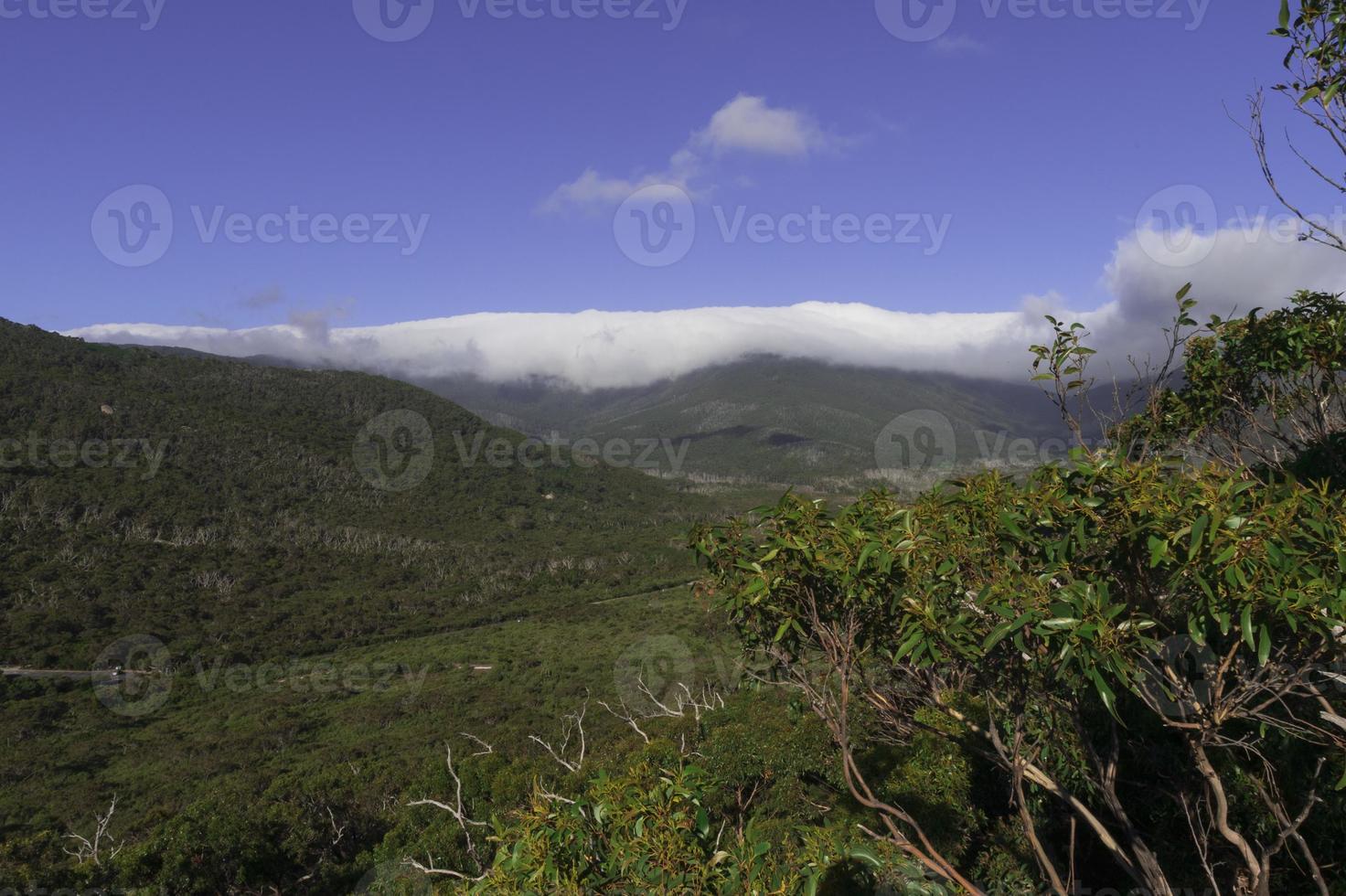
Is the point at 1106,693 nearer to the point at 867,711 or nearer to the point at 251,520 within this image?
the point at 867,711

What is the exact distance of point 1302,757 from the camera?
18.4 ft

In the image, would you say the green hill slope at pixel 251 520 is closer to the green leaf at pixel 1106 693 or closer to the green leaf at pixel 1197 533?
the green leaf at pixel 1106 693

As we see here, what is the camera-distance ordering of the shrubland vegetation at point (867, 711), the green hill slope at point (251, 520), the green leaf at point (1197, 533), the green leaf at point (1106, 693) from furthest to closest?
the green hill slope at point (251, 520) < the shrubland vegetation at point (867, 711) < the green leaf at point (1197, 533) < the green leaf at point (1106, 693)

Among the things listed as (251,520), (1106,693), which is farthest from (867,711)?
(251,520)

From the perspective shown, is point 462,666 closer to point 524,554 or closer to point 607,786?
point 524,554

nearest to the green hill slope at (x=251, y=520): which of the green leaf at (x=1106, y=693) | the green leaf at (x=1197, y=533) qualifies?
the green leaf at (x=1106, y=693)

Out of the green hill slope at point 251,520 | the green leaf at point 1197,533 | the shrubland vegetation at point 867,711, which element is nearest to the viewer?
the green leaf at point 1197,533

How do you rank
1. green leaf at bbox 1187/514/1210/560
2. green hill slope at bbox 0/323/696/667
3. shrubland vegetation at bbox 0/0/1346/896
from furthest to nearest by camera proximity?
green hill slope at bbox 0/323/696/667
shrubland vegetation at bbox 0/0/1346/896
green leaf at bbox 1187/514/1210/560

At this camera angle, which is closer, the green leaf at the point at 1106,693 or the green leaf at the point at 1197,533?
the green leaf at the point at 1106,693

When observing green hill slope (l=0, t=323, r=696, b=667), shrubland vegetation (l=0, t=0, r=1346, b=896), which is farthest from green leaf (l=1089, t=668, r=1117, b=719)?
green hill slope (l=0, t=323, r=696, b=667)

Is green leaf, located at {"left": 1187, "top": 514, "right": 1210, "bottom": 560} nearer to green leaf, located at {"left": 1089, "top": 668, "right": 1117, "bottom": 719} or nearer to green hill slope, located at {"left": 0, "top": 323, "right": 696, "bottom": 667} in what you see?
green leaf, located at {"left": 1089, "top": 668, "right": 1117, "bottom": 719}

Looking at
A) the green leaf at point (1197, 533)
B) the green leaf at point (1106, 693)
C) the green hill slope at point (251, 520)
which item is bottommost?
the green hill slope at point (251, 520)

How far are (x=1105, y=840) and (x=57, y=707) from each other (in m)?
54.7

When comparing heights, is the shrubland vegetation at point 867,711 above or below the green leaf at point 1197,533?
below
